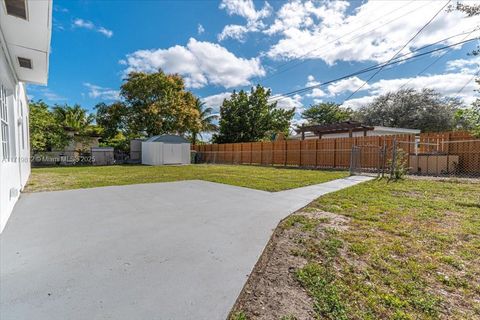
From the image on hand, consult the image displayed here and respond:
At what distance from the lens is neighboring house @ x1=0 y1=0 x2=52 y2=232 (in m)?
3.16

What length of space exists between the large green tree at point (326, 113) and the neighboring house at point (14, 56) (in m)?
32.3

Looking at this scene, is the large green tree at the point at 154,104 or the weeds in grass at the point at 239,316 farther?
the large green tree at the point at 154,104

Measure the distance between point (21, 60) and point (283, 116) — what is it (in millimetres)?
23124

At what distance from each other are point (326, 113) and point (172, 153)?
78.9ft

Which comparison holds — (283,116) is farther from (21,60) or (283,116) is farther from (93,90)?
(21,60)

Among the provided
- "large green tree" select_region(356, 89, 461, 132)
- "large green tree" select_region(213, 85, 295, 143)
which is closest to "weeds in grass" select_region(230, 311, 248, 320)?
"large green tree" select_region(213, 85, 295, 143)

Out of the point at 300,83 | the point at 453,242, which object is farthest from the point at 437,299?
the point at 300,83

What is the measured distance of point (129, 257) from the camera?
2.43 metres

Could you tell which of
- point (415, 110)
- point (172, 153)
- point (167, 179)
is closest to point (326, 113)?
point (415, 110)

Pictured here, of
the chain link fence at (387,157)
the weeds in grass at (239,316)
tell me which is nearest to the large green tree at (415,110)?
the chain link fence at (387,157)

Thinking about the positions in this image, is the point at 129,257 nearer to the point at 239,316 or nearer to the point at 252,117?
the point at 239,316

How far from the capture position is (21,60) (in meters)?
4.98

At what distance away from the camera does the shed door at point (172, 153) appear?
18.1 metres

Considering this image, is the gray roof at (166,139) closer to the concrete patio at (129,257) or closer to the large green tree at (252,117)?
the large green tree at (252,117)
